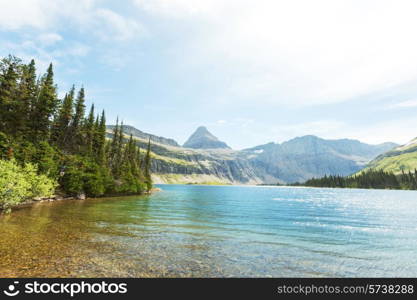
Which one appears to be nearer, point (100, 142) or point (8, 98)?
point (8, 98)

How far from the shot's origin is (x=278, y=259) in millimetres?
16047

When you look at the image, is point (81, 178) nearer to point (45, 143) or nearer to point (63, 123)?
point (45, 143)

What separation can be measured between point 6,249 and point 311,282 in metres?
19.1

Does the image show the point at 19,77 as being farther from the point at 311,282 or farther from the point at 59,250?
the point at 311,282

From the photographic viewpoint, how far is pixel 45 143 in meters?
56.7

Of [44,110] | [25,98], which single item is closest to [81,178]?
[44,110]

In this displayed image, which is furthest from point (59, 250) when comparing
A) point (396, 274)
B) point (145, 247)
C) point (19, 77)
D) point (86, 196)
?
point (19, 77)

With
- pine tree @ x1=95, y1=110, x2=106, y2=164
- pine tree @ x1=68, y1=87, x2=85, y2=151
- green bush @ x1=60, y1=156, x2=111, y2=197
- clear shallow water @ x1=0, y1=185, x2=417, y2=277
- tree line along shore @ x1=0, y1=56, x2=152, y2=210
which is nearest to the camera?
clear shallow water @ x1=0, y1=185, x2=417, y2=277

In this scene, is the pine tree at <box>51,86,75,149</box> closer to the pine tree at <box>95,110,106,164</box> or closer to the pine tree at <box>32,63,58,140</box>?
the pine tree at <box>32,63,58,140</box>

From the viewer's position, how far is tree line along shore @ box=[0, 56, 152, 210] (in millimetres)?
42625

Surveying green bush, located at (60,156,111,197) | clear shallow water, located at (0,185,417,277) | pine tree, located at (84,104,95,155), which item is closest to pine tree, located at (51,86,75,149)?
pine tree, located at (84,104,95,155)

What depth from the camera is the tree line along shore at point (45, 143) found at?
4262 cm

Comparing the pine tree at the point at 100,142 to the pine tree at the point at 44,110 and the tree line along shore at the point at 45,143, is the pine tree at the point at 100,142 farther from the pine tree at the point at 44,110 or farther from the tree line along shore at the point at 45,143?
the pine tree at the point at 44,110

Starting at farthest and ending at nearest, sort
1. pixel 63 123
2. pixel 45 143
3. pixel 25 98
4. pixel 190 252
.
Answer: pixel 63 123 → pixel 25 98 → pixel 45 143 → pixel 190 252
